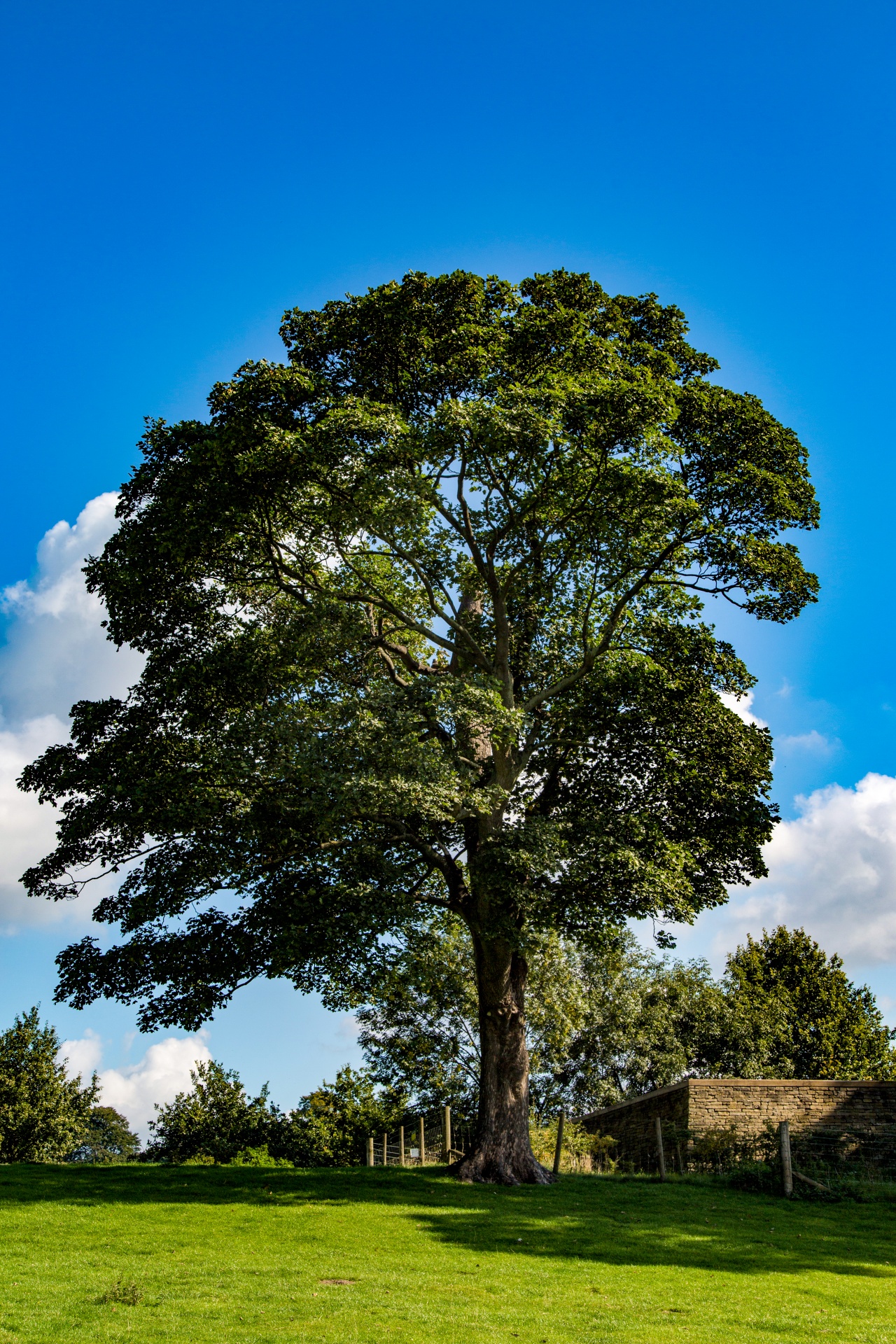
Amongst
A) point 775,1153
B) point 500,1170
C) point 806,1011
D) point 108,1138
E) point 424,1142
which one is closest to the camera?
point 500,1170

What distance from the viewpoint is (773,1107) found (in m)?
25.2

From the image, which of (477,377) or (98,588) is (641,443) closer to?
(477,377)

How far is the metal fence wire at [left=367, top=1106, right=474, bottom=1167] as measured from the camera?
25.4m

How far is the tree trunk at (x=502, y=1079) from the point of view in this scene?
19.6m

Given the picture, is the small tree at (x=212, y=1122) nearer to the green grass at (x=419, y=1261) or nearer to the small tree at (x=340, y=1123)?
the small tree at (x=340, y=1123)

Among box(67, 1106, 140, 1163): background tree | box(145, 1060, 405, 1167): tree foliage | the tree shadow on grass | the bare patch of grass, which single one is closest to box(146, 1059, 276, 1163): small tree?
box(145, 1060, 405, 1167): tree foliage

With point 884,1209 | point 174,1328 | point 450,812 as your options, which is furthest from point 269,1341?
point 884,1209

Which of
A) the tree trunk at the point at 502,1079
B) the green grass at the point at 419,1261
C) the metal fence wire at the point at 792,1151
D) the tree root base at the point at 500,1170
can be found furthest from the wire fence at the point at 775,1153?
the tree trunk at the point at 502,1079

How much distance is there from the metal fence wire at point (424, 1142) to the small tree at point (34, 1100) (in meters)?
11.8

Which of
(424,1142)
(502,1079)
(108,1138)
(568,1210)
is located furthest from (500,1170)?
(108,1138)

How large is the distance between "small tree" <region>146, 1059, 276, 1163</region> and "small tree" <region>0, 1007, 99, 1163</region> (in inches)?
192

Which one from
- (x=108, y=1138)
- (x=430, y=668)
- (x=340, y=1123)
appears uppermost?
(x=430, y=668)

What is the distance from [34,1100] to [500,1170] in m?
23.8

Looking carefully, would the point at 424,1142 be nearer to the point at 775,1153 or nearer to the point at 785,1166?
the point at 775,1153
